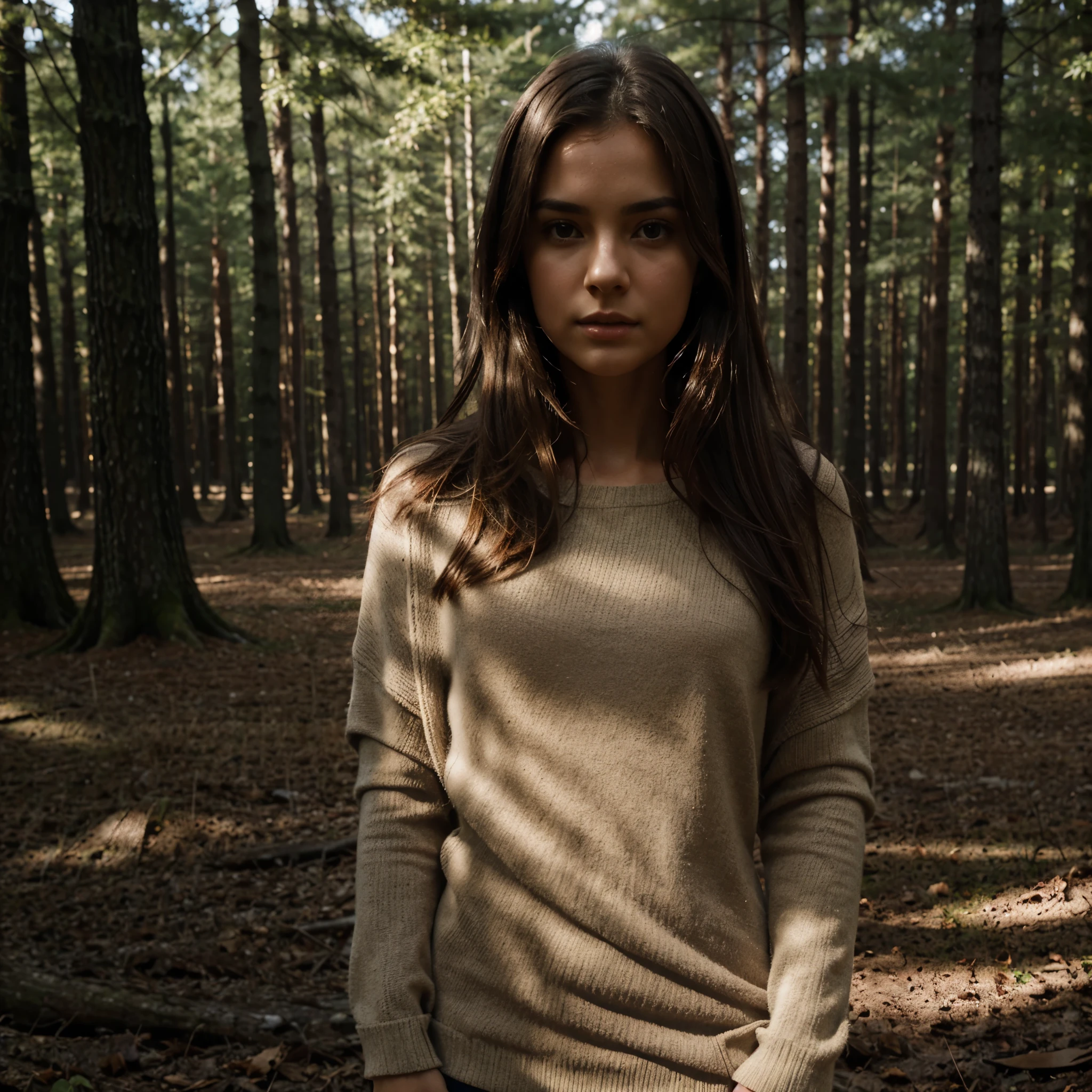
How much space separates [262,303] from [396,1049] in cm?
1610

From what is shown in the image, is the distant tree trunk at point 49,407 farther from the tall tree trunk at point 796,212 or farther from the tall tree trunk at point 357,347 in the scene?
the tall tree trunk at point 796,212

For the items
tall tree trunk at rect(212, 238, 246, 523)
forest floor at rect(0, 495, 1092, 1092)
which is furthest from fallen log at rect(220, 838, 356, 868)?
tall tree trunk at rect(212, 238, 246, 523)

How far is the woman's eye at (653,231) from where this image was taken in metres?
1.60

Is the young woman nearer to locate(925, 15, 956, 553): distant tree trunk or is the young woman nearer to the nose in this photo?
the nose

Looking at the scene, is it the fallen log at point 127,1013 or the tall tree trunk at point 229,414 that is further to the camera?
the tall tree trunk at point 229,414

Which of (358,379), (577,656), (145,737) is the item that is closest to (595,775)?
(577,656)

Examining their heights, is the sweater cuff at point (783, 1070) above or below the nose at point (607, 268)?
below

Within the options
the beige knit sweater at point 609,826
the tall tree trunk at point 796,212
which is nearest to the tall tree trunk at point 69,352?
the tall tree trunk at point 796,212

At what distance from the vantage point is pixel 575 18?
68.9 feet

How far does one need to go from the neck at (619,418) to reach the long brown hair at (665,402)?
3 centimetres

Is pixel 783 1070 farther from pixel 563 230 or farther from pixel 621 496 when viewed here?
pixel 563 230

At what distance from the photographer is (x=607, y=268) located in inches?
61.4

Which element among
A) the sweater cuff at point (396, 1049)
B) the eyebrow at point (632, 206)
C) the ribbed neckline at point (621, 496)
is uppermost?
the eyebrow at point (632, 206)

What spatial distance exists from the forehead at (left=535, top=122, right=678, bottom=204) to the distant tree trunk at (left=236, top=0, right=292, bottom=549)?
48.3 ft
